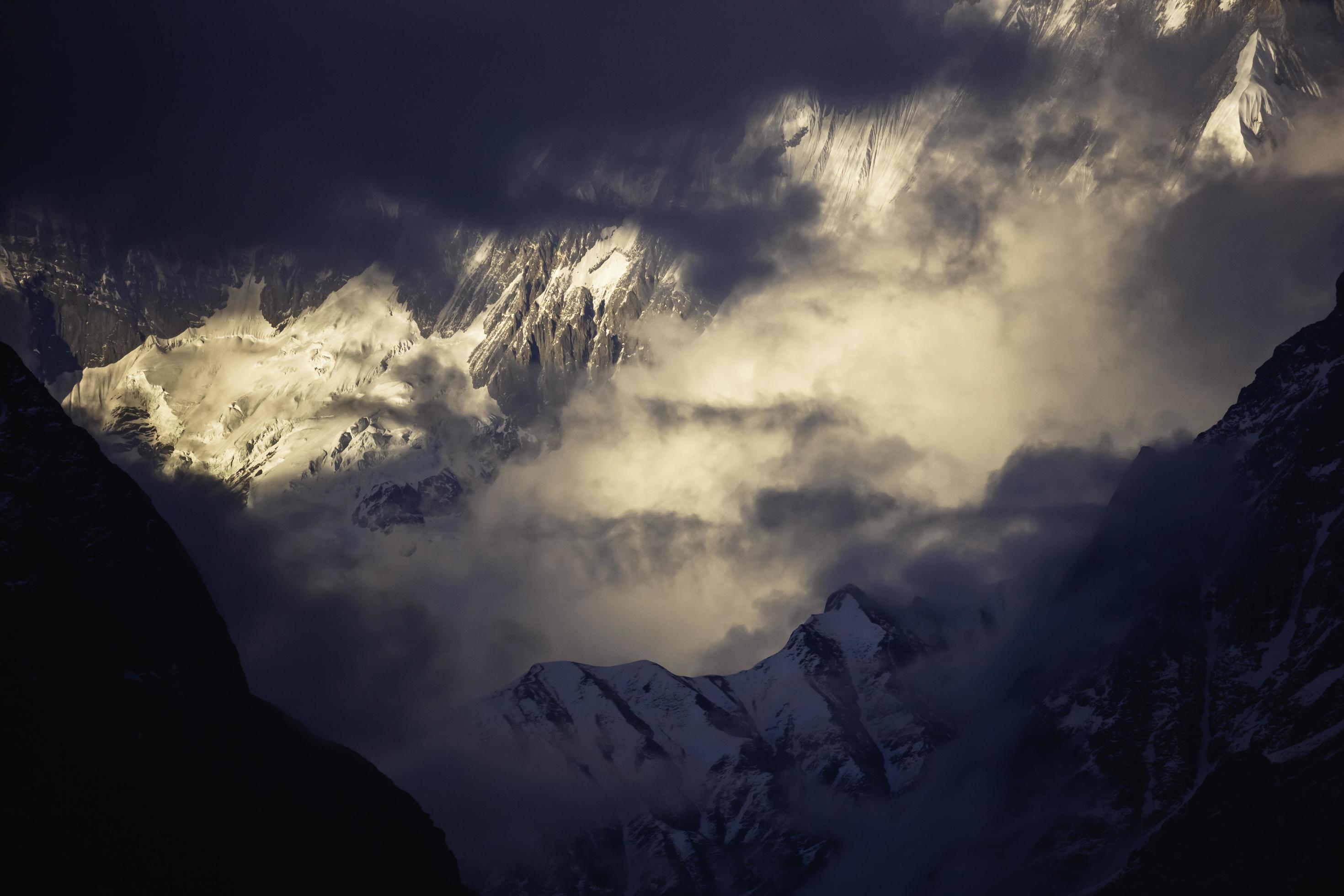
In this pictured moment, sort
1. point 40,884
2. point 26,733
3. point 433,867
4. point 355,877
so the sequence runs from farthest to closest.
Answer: point 433,867
point 355,877
point 26,733
point 40,884

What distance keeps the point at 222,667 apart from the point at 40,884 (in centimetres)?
4529

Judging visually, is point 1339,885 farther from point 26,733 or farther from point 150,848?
point 26,733

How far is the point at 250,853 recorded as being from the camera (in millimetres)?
132250

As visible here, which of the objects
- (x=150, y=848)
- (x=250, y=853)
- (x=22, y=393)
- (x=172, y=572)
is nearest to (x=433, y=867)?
(x=250, y=853)

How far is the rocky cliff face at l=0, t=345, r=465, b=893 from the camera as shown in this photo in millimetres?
119875

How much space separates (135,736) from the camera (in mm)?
129750

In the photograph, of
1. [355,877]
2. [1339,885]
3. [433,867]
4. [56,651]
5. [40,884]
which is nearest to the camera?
[40,884]

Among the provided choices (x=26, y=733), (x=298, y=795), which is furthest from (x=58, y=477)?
(x=298, y=795)

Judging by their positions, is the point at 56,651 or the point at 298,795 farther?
the point at 298,795

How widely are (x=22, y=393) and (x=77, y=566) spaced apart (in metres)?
19.6

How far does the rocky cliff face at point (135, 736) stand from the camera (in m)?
120

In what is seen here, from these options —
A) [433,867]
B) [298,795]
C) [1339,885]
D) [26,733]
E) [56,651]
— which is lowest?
[1339,885]

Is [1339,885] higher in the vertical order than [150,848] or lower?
lower

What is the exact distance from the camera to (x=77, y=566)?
14088 centimetres
